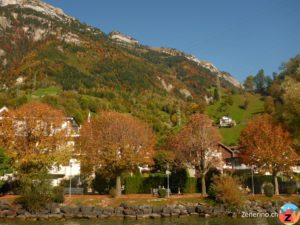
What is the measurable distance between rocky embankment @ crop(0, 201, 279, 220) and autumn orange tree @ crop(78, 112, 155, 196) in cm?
660

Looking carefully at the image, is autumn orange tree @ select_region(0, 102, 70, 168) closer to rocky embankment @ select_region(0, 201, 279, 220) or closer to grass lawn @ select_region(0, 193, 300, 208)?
grass lawn @ select_region(0, 193, 300, 208)

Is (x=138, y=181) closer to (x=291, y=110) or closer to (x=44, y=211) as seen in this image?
(x=44, y=211)

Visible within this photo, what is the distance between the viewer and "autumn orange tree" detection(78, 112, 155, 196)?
51.1 metres

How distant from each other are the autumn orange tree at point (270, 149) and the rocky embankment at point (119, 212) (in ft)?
35.7

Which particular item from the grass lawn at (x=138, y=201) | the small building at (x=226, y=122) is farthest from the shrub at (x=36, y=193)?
the small building at (x=226, y=122)

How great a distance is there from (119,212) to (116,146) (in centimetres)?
1045

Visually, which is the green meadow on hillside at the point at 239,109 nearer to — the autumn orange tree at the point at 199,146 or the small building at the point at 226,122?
the small building at the point at 226,122

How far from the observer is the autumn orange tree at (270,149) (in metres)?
54.3

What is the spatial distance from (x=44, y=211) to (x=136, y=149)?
49.8 ft

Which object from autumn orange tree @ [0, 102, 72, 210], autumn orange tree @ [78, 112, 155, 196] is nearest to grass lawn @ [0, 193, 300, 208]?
autumn orange tree @ [78, 112, 155, 196]

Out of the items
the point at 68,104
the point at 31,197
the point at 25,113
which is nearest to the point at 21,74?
the point at 68,104

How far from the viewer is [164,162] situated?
202 ft

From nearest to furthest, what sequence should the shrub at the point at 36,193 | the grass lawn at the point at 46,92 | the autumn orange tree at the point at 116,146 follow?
the shrub at the point at 36,193 < the autumn orange tree at the point at 116,146 < the grass lawn at the point at 46,92

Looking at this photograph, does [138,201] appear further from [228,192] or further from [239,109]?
[239,109]
